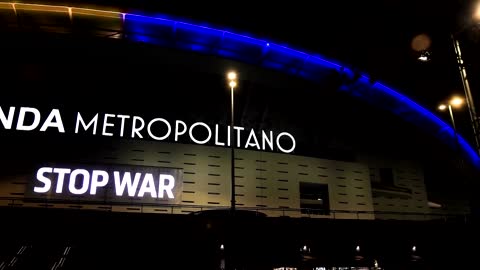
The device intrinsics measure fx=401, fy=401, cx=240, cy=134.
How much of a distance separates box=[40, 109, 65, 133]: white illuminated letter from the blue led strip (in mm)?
6719

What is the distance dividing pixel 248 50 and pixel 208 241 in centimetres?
1478

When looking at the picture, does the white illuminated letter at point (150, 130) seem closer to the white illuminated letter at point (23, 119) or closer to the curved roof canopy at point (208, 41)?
the curved roof canopy at point (208, 41)

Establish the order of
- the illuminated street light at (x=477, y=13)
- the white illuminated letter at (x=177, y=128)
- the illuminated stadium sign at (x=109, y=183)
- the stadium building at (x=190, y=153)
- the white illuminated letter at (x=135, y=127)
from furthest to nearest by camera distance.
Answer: the white illuminated letter at (x=177, y=128) < the white illuminated letter at (x=135, y=127) < the illuminated stadium sign at (x=109, y=183) < the stadium building at (x=190, y=153) < the illuminated street light at (x=477, y=13)

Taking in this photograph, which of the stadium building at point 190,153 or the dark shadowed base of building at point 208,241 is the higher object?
the stadium building at point 190,153

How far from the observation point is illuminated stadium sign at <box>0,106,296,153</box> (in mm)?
22344

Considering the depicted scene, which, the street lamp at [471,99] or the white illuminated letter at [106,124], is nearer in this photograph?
the street lamp at [471,99]

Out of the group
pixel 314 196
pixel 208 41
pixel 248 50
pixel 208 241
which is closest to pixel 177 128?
pixel 208 41

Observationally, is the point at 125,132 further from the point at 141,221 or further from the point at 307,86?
the point at 307,86

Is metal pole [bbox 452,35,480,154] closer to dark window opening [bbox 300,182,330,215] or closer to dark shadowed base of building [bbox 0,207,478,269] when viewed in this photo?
dark shadowed base of building [bbox 0,207,478,269]

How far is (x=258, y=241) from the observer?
18875mm

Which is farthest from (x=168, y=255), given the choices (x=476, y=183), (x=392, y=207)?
(x=476, y=183)

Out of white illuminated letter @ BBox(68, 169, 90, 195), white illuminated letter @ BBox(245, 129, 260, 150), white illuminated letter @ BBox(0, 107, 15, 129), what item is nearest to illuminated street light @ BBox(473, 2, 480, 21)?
white illuminated letter @ BBox(245, 129, 260, 150)

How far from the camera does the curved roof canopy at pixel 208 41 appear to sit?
80.2ft

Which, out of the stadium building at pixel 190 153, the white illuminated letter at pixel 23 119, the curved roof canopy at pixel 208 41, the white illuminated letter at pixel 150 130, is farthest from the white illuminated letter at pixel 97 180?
the curved roof canopy at pixel 208 41
